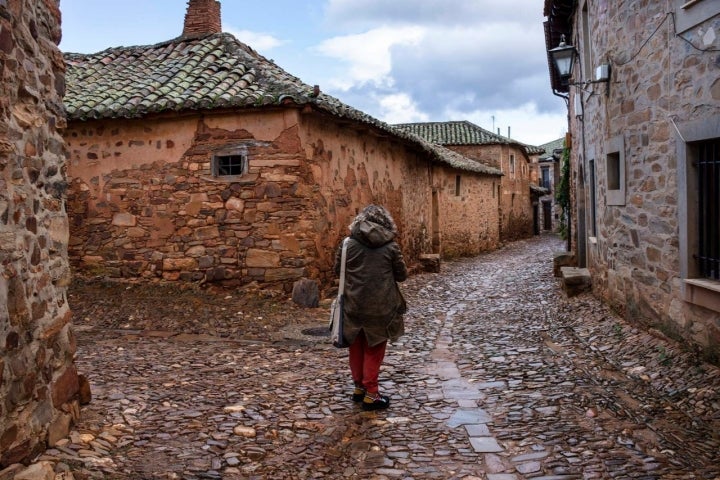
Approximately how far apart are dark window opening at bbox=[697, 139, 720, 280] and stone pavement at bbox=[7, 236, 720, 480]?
84 centimetres

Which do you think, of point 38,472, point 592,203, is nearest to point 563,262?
point 592,203

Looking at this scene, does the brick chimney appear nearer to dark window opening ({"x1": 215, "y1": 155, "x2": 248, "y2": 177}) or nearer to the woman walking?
dark window opening ({"x1": 215, "y1": 155, "x2": 248, "y2": 177})

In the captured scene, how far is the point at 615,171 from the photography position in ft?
25.6

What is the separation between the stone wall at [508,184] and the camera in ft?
97.6

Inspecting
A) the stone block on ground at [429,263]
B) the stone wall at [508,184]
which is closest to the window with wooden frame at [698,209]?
the stone block on ground at [429,263]

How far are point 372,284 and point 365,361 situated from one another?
61 cm

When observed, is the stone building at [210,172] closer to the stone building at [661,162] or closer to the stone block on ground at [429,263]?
the stone building at [661,162]

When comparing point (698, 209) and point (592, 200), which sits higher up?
point (592, 200)

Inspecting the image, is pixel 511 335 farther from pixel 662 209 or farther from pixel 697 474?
pixel 697 474

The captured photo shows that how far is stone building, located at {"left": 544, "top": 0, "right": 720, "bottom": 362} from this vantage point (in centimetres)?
533

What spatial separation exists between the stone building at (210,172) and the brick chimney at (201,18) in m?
1.64

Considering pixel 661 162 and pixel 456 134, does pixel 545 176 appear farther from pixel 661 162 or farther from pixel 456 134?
pixel 661 162

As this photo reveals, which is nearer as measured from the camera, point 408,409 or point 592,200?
point 408,409

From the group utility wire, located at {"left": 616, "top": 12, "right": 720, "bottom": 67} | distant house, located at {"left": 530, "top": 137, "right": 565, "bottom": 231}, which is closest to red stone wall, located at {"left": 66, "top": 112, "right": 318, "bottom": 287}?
utility wire, located at {"left": 616, "top": 12, "right": 720, "bottom": 67}
